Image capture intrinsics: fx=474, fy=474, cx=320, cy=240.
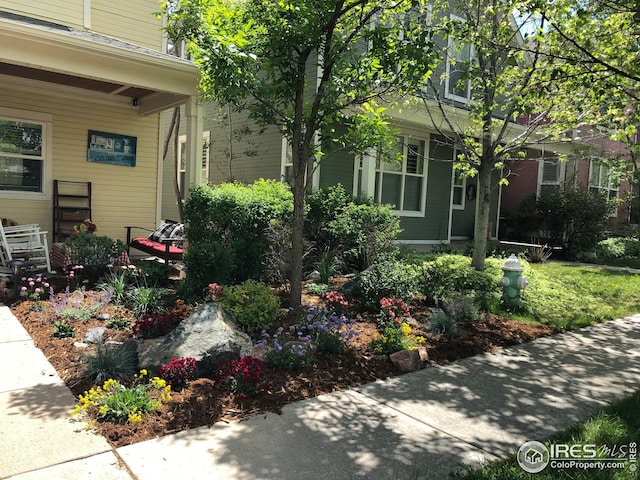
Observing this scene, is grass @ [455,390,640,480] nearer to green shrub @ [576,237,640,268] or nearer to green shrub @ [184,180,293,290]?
green shrub @ [184,180,293,290]

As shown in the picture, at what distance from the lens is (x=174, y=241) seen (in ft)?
27.8

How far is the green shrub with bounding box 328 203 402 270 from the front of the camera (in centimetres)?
788

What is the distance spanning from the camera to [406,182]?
1236cm

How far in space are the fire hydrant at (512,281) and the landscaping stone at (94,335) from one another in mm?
5057

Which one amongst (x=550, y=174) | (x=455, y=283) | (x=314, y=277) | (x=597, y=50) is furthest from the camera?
(x=550, y=174)

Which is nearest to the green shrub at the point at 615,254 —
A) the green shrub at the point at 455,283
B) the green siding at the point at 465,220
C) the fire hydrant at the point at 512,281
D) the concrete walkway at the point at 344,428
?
the green siding at the point at 465,220

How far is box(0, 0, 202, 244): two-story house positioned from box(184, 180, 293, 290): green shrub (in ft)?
4.54

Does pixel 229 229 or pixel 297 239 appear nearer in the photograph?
pixel 297 239

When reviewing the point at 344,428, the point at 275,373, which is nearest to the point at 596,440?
the point at 344,428

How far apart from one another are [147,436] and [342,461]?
1235mm

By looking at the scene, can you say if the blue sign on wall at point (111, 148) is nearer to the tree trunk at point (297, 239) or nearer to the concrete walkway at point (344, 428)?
the concrete walkway at point (344, 428)

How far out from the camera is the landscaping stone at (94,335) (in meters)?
4.63

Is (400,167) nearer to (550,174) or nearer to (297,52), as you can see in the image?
(297,52)

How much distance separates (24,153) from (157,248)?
3.37 meters
